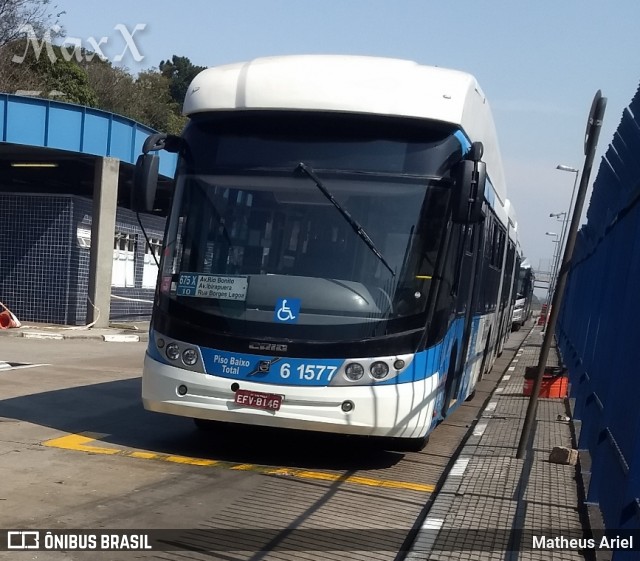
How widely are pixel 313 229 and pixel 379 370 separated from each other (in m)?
1.33

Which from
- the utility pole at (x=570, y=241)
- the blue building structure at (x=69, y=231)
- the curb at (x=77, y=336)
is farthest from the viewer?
the blue building structure at (x=69, y=231)

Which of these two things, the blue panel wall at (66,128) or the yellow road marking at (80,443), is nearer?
the yellow road marking at (80,443)

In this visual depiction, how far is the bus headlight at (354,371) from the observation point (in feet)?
24.9

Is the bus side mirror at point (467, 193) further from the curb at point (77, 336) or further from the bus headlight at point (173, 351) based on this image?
the curb at point (77, 336)

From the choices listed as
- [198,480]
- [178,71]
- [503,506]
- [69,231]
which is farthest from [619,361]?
[178,71]

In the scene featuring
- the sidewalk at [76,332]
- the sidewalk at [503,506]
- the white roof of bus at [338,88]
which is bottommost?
the sidewalk at [76,332]

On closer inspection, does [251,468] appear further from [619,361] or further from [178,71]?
[178,71]

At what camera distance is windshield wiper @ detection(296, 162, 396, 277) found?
305 inches

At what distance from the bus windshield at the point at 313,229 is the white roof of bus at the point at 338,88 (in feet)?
0.56

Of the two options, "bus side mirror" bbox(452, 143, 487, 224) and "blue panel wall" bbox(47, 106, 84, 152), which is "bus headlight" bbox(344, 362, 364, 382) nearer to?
"bus side mirror" bbox(452, 143, 487, 224)

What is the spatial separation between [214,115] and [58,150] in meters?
16.0

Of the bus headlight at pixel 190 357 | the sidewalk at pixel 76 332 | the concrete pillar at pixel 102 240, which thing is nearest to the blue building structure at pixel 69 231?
the concrete pillar at pixel 102 240

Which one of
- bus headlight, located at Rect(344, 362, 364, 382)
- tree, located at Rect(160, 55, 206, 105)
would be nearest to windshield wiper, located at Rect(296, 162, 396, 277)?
bus headlight, located at Rect(344, 362, 364, 382)

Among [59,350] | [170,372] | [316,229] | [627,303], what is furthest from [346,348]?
[59,350]
